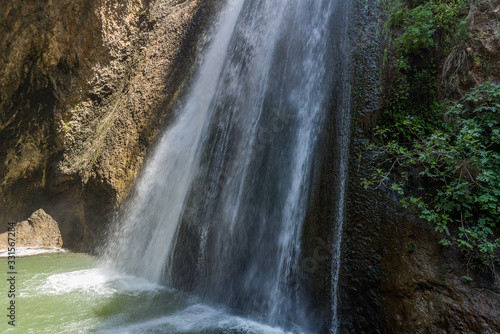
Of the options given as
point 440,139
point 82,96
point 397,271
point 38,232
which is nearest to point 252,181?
point 397,271

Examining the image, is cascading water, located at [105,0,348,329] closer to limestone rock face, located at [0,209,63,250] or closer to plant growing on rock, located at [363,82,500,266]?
plant growing on rock, located at [363,82,500,266]

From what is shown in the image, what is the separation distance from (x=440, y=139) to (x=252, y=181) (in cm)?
235

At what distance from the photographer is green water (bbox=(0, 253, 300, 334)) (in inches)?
124

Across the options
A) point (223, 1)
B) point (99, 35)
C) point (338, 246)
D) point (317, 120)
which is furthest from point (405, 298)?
point (99, 35)

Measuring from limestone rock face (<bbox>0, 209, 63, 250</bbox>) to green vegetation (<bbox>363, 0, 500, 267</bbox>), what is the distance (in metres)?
8.96

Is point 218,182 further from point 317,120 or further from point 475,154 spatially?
point 475,154

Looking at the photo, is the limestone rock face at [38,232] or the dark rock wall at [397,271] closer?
the dark rock wall at [397,271]

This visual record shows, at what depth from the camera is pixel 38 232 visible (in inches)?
328

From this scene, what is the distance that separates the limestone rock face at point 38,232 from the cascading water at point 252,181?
373 cm

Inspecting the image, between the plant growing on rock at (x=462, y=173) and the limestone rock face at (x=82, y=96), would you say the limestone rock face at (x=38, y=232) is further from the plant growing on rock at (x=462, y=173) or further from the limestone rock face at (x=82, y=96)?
the plant growing on rock at (x=462, y=173)

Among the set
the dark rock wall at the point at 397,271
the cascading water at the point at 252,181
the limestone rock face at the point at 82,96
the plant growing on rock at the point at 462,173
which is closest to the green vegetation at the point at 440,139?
the plant growing on rock at the point at 462,173

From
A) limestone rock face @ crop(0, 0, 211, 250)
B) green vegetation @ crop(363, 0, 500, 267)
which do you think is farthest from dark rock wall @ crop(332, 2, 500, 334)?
limestone rock face @ crop(0, 0, 211, 250)

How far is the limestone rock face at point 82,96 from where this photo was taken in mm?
6855

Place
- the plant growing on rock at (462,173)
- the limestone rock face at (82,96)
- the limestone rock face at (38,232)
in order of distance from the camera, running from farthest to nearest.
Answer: the limestone rock face at (38,232) < the limestone rock face at (82,96) < the plant growing on rock at (462,173)
